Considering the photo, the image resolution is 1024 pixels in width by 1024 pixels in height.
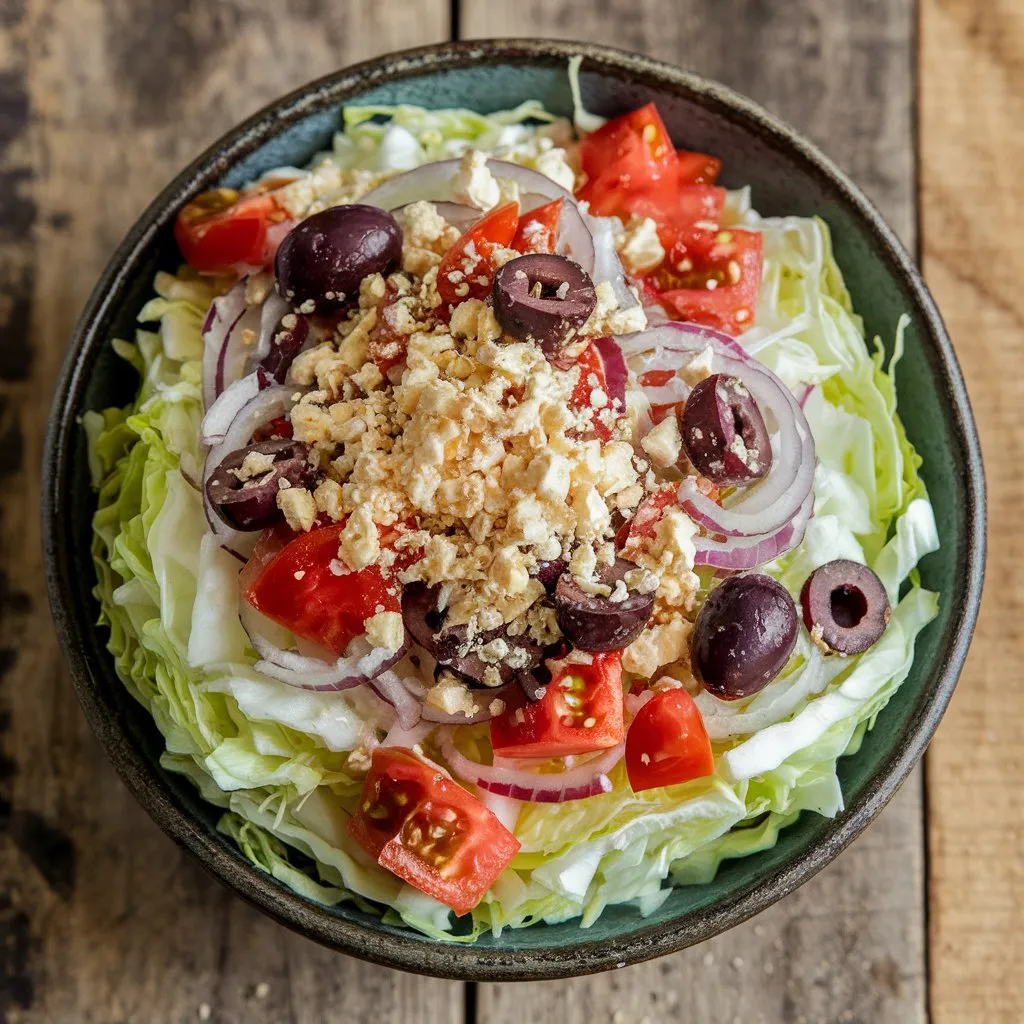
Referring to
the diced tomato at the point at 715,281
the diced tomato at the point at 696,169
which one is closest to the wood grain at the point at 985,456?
the diced tomato at the point at 696,169

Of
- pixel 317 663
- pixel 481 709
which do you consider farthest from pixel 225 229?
pixel 481 709

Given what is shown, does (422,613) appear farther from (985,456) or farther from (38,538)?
(985,456)

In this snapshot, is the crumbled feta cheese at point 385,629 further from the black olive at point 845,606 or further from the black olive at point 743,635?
the black olive at point 845,606

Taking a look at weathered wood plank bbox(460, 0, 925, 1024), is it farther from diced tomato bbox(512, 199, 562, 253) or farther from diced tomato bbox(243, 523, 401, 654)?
diced tomato bbox(512, 199, 562, 253)

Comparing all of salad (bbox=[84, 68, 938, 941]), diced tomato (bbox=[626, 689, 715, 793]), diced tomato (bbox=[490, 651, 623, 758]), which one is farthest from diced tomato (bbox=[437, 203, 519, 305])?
diced tomato (bbox=[626, 689, 715, 793])

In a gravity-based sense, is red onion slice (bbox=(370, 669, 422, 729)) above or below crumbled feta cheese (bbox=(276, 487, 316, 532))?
below

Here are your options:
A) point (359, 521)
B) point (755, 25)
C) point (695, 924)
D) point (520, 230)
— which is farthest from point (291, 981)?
point (755, 25)

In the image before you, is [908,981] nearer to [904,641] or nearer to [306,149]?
[904,641]
